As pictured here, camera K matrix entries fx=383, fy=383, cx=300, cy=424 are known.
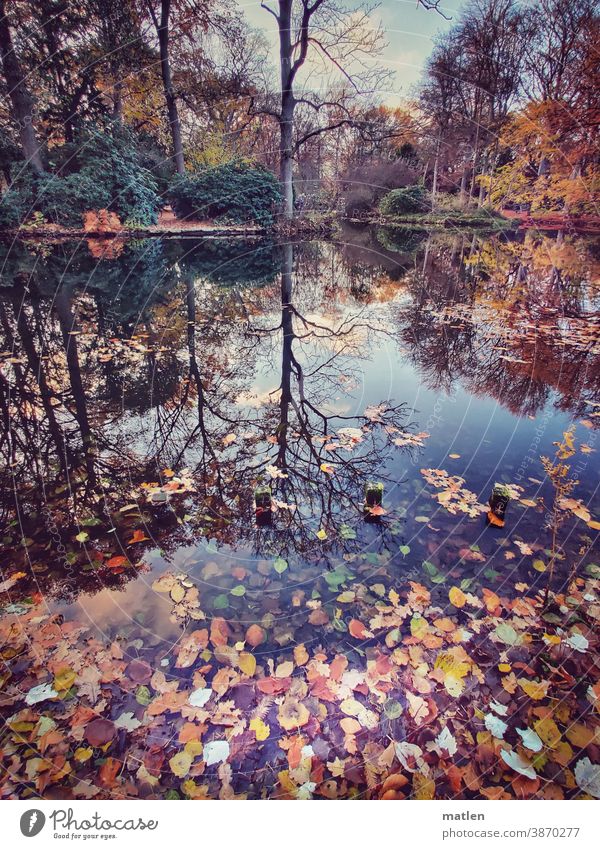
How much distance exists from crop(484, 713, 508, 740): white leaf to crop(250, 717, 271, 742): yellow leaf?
116cm

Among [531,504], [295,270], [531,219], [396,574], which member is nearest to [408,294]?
[295,270]

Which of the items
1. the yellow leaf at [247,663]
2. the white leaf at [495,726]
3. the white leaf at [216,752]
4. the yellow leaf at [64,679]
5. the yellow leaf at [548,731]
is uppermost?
the yellow leaf at [548,731]

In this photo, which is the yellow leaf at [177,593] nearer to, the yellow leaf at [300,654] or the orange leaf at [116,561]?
the orange leaf at [116,561]

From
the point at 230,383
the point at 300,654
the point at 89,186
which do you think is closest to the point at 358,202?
the point at 89,186

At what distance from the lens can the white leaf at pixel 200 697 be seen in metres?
2.12

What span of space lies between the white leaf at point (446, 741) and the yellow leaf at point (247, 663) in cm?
105

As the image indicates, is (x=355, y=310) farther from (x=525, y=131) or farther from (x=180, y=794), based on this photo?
(x=525, y=131)

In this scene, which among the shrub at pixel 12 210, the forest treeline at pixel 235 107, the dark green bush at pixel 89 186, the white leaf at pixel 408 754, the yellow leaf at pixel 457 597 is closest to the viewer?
the white leaf at pixel 408 754

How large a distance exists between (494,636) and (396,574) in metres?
0.72

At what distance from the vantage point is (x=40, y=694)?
2.13 m

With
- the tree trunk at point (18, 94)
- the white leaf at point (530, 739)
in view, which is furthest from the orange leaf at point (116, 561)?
the tree trunk at point (18, 94)

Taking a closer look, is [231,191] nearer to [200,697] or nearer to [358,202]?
[358,202]

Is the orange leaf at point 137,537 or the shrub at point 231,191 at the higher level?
the shrub at point 231,191

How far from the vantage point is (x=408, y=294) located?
37.0 feet
